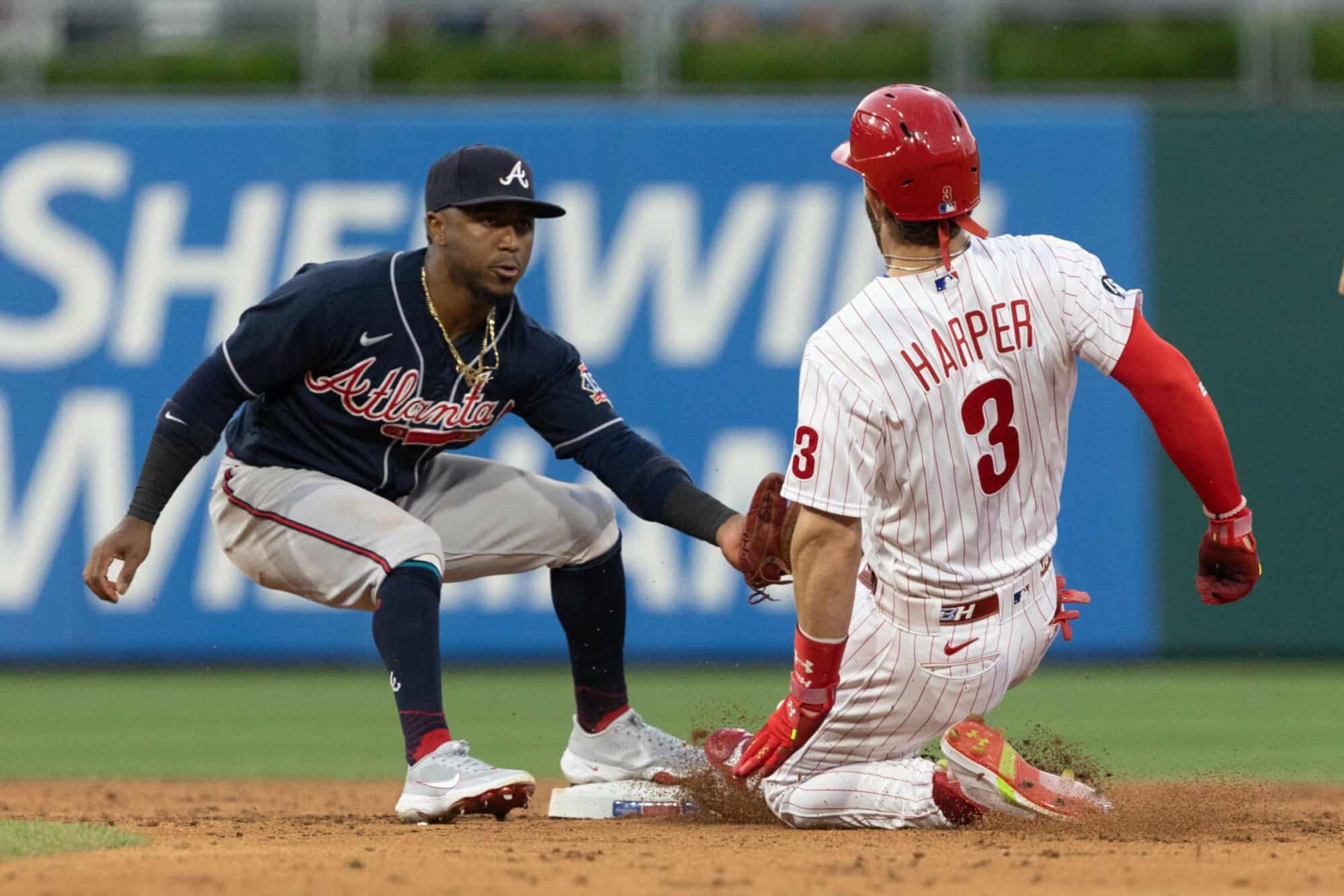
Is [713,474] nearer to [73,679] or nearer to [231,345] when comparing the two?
[73,679]

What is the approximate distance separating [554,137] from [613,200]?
1.48ft

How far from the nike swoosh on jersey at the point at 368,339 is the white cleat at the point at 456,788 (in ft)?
3.63

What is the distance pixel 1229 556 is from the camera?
448 cm

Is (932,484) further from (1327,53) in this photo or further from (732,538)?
(1327,53)

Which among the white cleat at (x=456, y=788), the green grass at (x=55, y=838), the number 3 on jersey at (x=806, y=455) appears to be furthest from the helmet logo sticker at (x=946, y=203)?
the green grass at (x=55, y=838)

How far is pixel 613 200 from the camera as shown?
9477 millimetres

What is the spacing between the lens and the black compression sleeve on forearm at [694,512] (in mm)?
4895

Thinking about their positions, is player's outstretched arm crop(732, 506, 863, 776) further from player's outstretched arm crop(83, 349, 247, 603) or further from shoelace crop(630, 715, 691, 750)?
player's outstretched arm crop(83, 349, 247, 603)

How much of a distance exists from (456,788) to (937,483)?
138 cm

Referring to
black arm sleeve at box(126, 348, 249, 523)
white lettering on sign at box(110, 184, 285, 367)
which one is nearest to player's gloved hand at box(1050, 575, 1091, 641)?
black arm sleeve at box(126, 348, 249, 523)

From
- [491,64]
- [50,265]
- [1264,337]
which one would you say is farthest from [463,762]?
[491,64]

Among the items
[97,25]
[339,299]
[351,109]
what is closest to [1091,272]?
[339,299]

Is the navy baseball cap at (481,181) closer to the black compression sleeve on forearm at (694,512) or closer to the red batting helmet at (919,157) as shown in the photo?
the black compression sleeve on forearm at (694,512)

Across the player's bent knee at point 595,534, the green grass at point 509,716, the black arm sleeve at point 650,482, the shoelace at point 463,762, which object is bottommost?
the green grass at point 509,716
